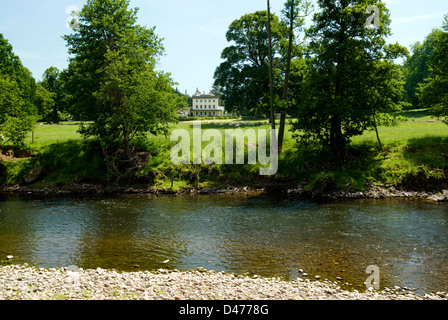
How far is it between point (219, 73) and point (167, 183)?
85.9 ft

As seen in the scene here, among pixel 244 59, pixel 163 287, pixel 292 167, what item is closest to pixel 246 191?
pixel 292 167

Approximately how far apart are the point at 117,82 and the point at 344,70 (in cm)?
1797

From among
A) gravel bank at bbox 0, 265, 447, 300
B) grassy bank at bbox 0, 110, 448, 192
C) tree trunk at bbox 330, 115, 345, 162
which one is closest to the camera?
gravel bank at bbox 0, 265, 447, 300

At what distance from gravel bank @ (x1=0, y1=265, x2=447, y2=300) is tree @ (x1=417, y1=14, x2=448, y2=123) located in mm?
21926

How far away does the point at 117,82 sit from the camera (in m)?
27.0

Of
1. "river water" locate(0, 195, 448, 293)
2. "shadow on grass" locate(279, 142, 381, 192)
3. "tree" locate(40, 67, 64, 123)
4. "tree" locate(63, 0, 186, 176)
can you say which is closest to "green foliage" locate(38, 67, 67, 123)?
"tree" locate(40, 67, 64, 123)

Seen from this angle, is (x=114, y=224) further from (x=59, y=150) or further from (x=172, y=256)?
(x=59, y=150)

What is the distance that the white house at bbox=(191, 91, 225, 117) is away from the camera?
483 ft

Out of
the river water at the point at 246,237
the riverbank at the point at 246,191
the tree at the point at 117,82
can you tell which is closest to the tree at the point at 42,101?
the tree at the point at 117,82

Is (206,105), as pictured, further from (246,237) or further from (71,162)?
(246,237)

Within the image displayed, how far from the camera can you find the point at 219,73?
161 ft

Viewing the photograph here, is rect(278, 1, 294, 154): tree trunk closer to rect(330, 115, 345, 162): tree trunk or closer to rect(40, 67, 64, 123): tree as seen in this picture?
rect(330, 115, 345, 162): tree trunk

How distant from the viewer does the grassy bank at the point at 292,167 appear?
82.2ft
